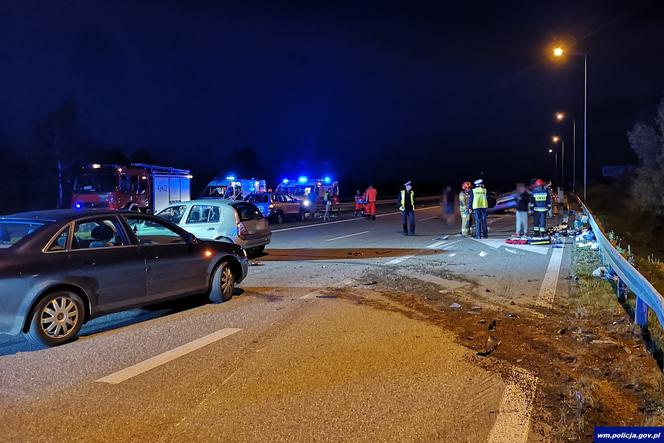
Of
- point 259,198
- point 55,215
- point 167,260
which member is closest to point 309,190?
point 259,198

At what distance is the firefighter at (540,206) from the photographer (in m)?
16.6

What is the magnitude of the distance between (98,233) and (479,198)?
505 inches

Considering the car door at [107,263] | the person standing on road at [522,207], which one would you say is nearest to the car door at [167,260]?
the car door at [107,263]

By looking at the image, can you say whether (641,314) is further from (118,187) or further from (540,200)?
(118,187)

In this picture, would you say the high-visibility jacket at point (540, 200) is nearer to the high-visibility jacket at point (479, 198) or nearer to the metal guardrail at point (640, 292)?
the high-visibility jacket at point (479, 198)

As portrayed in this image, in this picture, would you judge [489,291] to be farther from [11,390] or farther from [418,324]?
[11,390]

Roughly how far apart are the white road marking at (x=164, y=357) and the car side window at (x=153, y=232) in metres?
1.69

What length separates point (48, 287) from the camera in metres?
6.11

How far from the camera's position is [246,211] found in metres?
13.8

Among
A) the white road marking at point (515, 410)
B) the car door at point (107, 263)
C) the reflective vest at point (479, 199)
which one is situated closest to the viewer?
the white road marking at point (515, 410)

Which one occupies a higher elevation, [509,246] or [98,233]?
[98,233]

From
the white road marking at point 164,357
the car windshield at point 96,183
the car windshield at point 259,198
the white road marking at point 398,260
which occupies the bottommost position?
the white road marking at point 164,357

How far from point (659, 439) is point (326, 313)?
525cm

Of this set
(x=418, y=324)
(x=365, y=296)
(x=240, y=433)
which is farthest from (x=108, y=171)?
(x=240, y=433)
